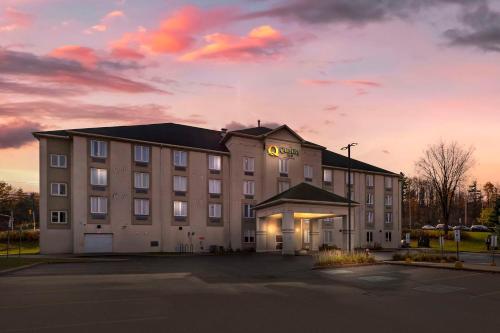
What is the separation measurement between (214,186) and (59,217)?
17555 millimetres

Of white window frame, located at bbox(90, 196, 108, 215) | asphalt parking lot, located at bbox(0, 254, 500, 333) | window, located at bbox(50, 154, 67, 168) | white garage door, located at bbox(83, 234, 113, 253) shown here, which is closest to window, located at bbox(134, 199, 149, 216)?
white window frame, located at bbox(90, 196, 108, 215)

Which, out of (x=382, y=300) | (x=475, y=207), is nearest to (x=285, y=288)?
(x=382, y=300)

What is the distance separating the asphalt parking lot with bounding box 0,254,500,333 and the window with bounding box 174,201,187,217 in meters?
27.1

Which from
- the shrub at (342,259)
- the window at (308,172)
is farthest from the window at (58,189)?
the shrub at (342,259)

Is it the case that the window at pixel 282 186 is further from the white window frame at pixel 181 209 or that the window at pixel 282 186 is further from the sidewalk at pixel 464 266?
the sidewalk at pixel 464 266

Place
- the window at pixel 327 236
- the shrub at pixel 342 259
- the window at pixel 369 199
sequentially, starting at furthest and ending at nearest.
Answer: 1. the window at pixel 369 199
2. the window at pixel 327 236
3. the shrub at pixel 342 259

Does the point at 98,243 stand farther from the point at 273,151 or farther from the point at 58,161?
the point at 273,151

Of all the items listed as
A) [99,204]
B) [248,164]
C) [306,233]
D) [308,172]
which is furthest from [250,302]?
[308,172]

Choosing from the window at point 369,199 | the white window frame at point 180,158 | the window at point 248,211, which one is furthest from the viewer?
the window at point 369,199

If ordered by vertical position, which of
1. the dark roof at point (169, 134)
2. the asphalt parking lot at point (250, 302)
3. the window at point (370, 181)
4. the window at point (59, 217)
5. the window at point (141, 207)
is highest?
the dark roof at point (169, 134)

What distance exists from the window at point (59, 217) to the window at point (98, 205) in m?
2.92

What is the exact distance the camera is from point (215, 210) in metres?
52.5

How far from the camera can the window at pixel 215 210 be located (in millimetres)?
52100

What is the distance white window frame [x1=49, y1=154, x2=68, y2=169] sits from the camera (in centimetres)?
4565
